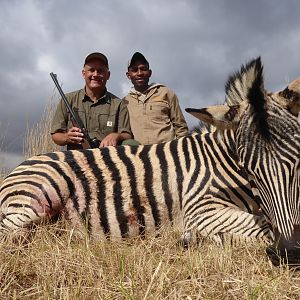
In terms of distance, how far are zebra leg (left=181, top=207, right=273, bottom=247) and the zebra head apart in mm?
295

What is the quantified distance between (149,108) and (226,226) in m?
3.33

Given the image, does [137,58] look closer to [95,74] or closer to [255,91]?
[95,74]

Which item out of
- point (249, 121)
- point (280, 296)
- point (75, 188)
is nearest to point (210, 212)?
point (249, 121)

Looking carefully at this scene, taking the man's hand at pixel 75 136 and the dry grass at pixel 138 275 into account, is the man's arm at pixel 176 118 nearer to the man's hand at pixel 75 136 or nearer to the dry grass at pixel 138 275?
the man's hand at pixel 75 136

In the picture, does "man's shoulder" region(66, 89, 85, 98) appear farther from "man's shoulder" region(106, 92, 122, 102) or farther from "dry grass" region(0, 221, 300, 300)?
"dry grass" region(0, 221, 300, 300)

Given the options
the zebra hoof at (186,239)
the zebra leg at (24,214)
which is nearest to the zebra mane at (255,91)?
the zebra hoof at (186,239)

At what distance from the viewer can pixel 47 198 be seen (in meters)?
3.57

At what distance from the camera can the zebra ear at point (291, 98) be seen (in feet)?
9.82

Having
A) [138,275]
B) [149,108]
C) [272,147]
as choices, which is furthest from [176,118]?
[138,275]

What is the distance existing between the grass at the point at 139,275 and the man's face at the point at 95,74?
3728mm

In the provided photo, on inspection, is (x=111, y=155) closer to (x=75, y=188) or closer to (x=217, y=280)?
(x=75, y=188)

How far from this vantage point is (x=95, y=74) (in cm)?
638

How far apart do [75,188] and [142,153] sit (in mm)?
689

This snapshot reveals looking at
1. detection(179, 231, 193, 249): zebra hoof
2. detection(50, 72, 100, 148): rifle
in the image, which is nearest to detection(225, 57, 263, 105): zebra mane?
detection(179, 231, 193, 249): zebra hoof
